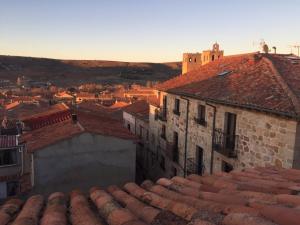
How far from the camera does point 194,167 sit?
16078 mm

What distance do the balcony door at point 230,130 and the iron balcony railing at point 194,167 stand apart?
257cm

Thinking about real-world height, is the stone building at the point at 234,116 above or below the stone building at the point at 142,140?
above

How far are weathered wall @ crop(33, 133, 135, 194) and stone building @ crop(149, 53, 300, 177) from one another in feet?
11.2

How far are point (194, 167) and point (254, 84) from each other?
5.49m

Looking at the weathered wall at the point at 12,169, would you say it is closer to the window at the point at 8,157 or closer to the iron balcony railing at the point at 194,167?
the window at the point at 8,157

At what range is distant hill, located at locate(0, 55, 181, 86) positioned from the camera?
10888cm

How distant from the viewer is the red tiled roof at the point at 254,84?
33.5 feet

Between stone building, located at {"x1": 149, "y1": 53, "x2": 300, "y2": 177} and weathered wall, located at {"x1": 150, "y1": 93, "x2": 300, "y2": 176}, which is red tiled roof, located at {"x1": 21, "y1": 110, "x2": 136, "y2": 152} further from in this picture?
stone building, located at {"x1": 149, "y1": 53, "x2": 300, "y2": 177}

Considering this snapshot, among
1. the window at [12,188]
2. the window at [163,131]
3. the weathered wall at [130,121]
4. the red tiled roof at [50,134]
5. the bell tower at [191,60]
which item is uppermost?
the bell tower at [191,60]

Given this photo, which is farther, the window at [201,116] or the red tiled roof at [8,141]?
the red tiled roof at [8,141]

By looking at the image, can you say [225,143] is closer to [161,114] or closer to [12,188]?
[161,114]

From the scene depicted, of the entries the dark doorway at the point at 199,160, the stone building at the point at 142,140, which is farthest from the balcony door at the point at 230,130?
the stone building at the point at 142,140

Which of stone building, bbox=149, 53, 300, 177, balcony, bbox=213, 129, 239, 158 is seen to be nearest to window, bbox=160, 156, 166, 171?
stone building, bbox=149, 53, 300, 177

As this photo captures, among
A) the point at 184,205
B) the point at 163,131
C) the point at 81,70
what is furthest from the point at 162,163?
the point at 81,70
